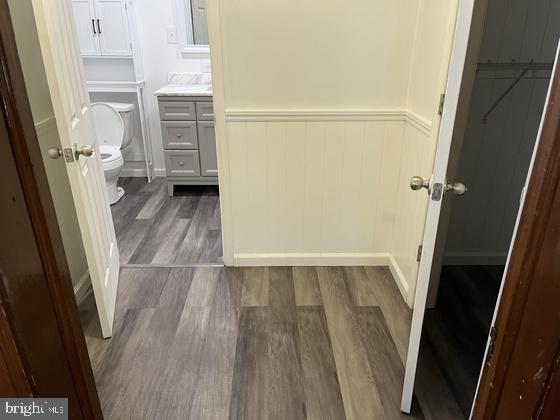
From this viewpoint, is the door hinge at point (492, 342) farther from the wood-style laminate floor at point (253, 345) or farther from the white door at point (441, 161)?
the wood-style laminate floor at point (253, 345)

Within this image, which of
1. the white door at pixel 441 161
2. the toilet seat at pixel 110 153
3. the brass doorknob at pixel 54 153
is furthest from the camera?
the toilet seat at pixel 110 153

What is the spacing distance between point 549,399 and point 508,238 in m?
2.13

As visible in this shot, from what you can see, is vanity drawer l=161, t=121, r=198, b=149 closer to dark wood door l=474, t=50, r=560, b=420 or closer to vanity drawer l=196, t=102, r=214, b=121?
vanity drawer l=196, t=102, r=214, b=121

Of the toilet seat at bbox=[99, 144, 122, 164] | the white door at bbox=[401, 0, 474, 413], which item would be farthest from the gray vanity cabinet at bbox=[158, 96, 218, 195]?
the white door at bbox=[401, 0, 474, 413]

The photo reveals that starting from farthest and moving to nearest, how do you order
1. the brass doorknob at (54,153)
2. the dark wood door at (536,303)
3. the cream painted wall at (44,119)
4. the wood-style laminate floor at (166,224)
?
the wood-style laminate floor at (166,224) → the cream painted wall at (44,119) → the brass doorknob at (54,153) → the dark wood door at (536,303)

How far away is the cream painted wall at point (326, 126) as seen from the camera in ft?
7.00

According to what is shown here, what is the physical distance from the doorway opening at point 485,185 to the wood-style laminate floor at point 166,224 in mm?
1452

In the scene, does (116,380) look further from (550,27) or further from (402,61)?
(550,27)

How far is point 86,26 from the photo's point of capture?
11.9 feet

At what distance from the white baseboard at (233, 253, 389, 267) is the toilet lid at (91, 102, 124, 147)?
1964 mm

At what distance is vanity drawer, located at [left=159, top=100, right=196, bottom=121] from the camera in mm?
3475

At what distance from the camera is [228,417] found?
63.2 inches

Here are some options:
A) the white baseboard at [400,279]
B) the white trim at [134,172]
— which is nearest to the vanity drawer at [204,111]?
the white trim at [134,172]

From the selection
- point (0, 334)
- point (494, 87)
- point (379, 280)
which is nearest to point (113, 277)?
point (379, 280)
